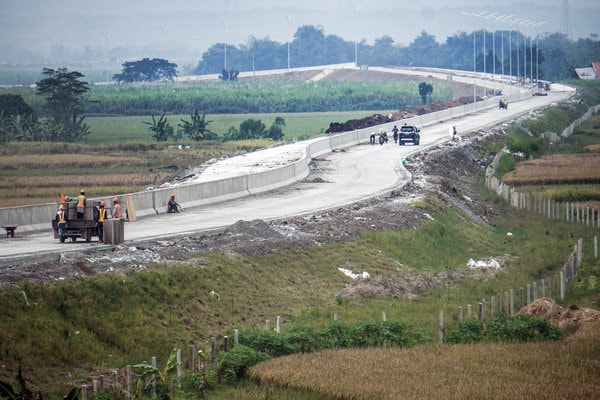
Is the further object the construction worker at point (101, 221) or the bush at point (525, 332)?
the construction worker at point (101, 221)

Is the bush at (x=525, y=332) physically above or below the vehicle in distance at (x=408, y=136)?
below

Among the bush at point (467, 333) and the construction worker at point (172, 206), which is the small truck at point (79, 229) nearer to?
the construction worker at point (172, 206)

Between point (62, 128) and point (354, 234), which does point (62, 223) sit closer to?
point (354, 234)

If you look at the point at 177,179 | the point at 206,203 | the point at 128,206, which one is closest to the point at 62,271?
the point at 128,206

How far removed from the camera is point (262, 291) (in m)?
34.8

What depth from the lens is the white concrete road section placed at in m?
37.9

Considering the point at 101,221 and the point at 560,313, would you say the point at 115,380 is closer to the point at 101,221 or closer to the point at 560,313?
the point at 101,221

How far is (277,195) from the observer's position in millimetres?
56219

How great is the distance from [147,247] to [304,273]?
5343 mm

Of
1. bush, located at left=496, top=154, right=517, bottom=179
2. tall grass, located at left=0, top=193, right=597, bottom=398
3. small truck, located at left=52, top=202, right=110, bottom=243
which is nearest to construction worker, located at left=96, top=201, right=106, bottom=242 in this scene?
small truck, located at left=52, top=202, right=110, bottom=243

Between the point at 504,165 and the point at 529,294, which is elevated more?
the point at 504,165

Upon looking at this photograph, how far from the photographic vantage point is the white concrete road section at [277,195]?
37875 millimetres

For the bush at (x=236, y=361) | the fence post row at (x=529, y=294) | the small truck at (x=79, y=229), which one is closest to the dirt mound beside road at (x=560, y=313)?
the fence post row at (x=529, y=294)

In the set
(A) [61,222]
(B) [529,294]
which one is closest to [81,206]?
(A) [61,222]
